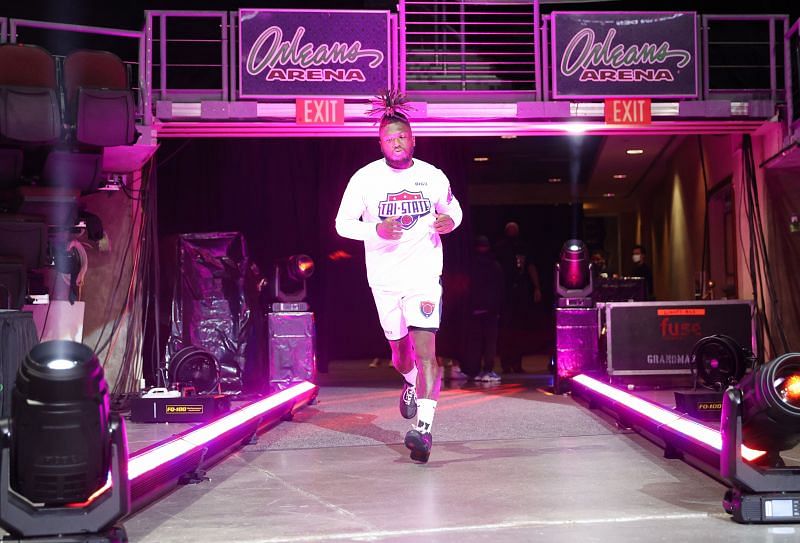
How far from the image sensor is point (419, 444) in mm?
4473

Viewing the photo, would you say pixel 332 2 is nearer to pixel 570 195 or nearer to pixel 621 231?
pixel 570 195

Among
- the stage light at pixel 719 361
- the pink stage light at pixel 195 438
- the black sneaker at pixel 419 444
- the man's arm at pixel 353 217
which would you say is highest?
the man's arm at pixel 353 217

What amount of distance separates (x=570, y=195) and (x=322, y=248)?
7.17 metres

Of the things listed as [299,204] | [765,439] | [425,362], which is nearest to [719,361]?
[425,362]

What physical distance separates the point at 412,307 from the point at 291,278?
3.55 m

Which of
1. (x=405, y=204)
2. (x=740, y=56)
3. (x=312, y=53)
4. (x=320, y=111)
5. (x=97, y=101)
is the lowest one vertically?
(x=405, y=204)

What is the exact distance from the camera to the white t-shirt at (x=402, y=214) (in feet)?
15.9

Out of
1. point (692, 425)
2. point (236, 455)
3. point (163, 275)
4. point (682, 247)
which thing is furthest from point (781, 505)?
point (682, 247)

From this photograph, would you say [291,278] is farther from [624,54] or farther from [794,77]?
[794,77]

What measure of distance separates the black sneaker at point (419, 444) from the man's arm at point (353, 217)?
107cm

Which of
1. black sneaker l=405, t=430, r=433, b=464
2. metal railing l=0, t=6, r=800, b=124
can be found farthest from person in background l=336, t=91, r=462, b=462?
metal railing l=0, t=6, r=800, b=124

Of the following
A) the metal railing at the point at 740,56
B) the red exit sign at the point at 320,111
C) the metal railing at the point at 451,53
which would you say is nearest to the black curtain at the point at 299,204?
the metal railing at the point at 451,53

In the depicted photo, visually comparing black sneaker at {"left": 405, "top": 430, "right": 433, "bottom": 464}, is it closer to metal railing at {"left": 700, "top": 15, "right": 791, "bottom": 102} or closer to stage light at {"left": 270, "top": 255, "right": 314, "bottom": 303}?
stage light at {"left": 270, "top": 255, "right": 314, "bottom": 303}

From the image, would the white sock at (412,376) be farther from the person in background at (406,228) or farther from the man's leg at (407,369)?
the person in background at (406,228)
